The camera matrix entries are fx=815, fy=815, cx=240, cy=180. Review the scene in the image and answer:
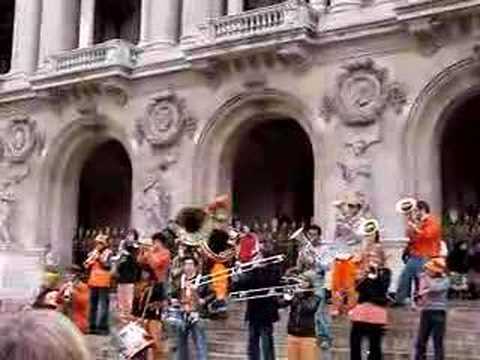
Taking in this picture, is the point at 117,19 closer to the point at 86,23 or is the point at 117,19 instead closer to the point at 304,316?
the point at 86,23

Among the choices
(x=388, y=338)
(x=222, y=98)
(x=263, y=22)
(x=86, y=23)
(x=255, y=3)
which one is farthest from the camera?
(x=255, y=3)

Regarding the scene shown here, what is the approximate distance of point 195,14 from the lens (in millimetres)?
21922

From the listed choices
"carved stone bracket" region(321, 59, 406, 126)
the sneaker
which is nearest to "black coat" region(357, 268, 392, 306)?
the sneaker

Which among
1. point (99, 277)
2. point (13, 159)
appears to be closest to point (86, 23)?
point (13, 159)

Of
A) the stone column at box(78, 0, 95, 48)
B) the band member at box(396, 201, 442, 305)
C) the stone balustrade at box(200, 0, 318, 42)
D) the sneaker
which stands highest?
the stone column at box(78, 0, 95, 48)

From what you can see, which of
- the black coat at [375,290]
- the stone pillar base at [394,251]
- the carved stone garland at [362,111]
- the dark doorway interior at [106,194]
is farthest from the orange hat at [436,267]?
the dark doorway interior at [106,194]

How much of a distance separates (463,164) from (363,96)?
18.1ft

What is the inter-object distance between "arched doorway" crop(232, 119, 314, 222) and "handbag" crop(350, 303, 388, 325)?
14.9 metres

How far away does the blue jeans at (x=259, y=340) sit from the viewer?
391 inches

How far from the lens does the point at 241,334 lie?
13.0 m

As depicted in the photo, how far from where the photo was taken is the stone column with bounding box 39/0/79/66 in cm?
2459

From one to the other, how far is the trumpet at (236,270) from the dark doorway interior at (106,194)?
16712 mm

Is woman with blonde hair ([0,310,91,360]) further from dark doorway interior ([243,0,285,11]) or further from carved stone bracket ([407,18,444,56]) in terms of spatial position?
dark doorway interior ([243,0,285,11])

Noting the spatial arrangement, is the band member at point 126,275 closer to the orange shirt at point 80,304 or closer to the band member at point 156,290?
the band member at point 156,290
